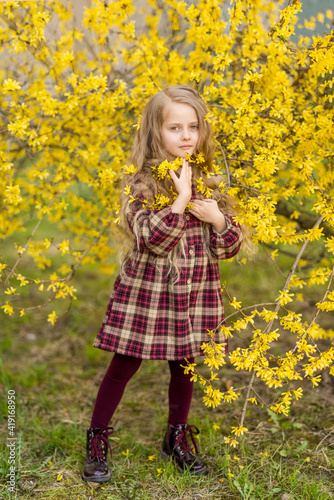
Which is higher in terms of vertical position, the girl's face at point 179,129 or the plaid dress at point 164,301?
the girl's face at point 179,129

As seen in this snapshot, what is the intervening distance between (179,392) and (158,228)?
→ 0.80 metres

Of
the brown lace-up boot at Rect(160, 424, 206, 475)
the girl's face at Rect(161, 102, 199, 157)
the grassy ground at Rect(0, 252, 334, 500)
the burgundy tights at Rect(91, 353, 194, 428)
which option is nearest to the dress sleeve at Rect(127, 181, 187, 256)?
the girl's face at Rect(161, 102, 199, 157)

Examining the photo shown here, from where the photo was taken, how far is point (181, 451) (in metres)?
2.04

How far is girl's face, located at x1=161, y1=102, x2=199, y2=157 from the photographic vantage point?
1.84 metres

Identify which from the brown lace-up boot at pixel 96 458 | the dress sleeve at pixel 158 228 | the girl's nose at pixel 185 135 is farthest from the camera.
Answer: the brown lace-up boot at pixel 96 458

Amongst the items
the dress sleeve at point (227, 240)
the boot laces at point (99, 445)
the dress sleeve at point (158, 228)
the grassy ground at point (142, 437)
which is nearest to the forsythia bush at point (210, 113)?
the dress sleeve at point (227, 240)

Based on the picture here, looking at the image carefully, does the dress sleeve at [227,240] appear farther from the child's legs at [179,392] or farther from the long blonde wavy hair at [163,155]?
the child's legs at [179,392]

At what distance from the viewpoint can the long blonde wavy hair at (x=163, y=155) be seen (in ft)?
6.12

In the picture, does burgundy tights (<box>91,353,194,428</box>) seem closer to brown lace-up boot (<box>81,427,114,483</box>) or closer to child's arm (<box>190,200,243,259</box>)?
brown lace-up boot (<box>81,427,114,483</box>)

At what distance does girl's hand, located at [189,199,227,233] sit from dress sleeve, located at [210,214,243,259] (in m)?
0.03

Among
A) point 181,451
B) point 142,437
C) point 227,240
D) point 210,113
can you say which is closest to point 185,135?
point 210,113

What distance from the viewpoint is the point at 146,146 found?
195 centimetres

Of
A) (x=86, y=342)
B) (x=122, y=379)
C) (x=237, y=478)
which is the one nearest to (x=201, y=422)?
(x=237, y=478)

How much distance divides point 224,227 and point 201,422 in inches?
43.0
